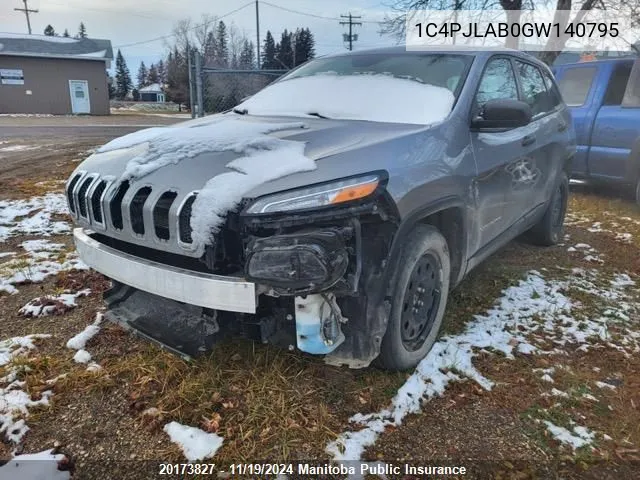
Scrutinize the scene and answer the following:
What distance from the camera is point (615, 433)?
7.23ft

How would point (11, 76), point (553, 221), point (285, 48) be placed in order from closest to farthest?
point (553, 221)
point (11, 76)
point (285, 48)

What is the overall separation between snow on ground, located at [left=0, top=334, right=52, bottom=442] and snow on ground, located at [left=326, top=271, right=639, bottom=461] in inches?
57.1

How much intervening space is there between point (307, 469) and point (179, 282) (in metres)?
0.97

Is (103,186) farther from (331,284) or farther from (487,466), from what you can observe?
(487,466)

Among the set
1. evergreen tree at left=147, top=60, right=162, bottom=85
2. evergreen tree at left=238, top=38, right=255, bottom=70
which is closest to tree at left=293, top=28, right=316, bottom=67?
evergreen tree at left=238, top=38, right=255, bottom=70

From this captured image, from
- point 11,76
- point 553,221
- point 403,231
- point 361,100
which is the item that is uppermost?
point 11,76

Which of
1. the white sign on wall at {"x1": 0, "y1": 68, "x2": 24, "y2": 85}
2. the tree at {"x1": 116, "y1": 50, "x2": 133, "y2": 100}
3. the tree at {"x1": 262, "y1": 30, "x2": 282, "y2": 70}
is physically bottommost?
the white sign on wall at {"x1": 0, "y1": 68, "x2": 24, "y2": 85}

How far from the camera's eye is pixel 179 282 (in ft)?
6.72

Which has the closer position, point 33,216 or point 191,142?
point 191,142

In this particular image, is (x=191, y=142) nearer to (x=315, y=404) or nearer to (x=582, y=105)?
(x=315, y=404)

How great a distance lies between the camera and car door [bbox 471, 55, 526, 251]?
2.87 m

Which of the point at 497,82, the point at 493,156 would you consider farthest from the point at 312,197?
the point at 497,82

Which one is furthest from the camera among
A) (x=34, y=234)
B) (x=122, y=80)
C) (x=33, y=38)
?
(x=122, y=80)

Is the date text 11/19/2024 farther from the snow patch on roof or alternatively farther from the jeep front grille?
the snow patch on roof
